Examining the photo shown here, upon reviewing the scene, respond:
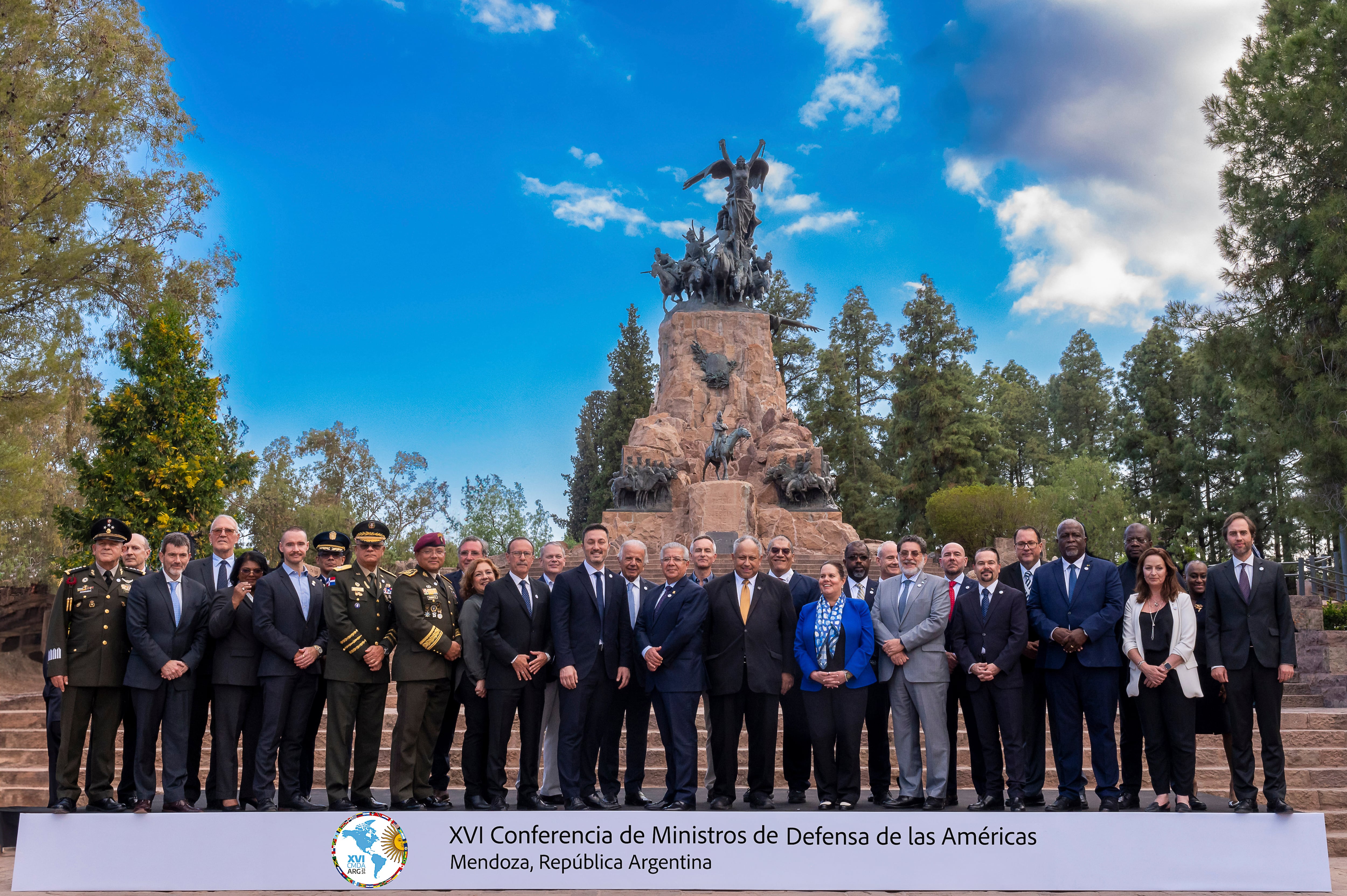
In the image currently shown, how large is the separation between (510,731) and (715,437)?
17630 millimetres

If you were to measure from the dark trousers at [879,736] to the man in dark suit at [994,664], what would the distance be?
56 cm

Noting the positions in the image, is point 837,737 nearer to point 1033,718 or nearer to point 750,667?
point 750,667

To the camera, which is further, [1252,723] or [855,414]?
[855,414]

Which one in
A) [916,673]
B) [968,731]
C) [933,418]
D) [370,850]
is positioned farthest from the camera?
[933,418]

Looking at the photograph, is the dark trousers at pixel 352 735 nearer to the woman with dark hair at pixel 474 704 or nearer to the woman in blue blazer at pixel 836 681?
the woman with dark hair at pixel 474 704

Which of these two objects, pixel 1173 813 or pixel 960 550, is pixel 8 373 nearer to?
pixel 960 550

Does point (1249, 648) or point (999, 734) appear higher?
point (1249, 648)

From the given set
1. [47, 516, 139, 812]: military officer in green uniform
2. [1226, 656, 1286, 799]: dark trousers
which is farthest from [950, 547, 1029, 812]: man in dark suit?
[47, 516, 139, 812]: military officer in green uniform

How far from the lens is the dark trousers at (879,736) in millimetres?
6852

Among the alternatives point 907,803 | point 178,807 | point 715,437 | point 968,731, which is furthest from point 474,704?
point 715,437

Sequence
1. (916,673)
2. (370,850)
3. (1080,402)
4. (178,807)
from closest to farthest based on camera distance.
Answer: (370,850) → (178,807) → (916,673) → (1080,402)

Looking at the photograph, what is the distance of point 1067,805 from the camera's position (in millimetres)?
6301

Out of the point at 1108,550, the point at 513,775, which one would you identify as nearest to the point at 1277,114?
the point at 513,775

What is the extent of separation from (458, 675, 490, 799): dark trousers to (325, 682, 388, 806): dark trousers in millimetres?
540
